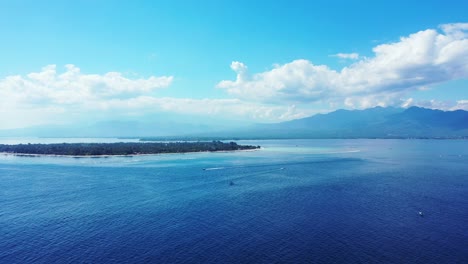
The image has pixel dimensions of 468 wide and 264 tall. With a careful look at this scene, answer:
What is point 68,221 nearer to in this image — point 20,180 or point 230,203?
point 230,203

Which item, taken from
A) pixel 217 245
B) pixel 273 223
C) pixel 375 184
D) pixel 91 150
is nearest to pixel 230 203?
pixel 273 223

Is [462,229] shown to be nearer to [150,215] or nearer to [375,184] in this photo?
[375,184]

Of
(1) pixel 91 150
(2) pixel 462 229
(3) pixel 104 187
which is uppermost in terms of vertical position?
(1) pixel 91 150

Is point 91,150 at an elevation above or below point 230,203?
above

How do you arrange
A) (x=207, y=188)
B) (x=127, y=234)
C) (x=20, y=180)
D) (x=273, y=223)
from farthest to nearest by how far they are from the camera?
(x=20, y=180), (x=207, y=188), (x=273, y=223), (x=127, y=234)

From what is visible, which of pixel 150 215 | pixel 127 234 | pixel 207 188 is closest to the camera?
pixel 127 234

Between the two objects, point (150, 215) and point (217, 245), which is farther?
point (150, 215)
